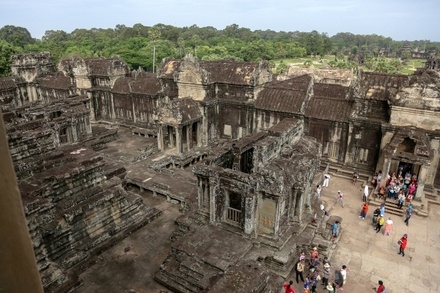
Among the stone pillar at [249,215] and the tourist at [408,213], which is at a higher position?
the stone pillar at [249,215]

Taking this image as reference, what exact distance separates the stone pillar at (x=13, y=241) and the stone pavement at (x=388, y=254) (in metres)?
15.4

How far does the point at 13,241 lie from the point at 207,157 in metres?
16.4

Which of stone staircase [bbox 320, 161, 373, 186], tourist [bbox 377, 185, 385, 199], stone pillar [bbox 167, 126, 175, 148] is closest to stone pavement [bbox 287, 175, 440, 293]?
tourist [bbox 377, 185, 385, 199]

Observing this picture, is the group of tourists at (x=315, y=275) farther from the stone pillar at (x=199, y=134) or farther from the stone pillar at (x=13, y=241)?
the stone pillar at (x=199, y=134)

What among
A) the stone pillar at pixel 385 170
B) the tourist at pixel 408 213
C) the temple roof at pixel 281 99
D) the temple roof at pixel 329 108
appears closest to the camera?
the tourist at pixel 408 213

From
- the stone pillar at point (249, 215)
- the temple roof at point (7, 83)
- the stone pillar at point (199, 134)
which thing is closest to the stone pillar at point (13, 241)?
the stone pillar at point (249, 215)

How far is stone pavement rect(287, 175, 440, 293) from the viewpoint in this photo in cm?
1584

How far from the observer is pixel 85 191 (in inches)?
683

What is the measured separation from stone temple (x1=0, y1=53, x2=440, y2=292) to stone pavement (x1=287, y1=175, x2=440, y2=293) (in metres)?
1.42

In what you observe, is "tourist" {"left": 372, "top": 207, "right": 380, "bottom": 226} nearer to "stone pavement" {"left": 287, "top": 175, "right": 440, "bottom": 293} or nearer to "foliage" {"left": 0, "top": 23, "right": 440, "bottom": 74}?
"stone pavement" {"left": 287, "top": 175, "right": 440, "bottom": 293}

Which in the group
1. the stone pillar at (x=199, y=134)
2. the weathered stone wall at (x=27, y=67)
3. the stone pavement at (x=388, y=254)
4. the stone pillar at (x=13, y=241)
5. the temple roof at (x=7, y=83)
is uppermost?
the stone pillar at (x=13, y=241)

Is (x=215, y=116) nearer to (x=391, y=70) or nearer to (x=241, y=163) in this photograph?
(x=241, y=163)

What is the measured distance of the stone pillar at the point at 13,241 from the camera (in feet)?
5.67

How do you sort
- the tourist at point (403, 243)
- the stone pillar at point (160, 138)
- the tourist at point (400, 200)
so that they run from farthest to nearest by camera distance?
the stone pillar at point (160, 138) → the tourist at point (400, 200) → the tourist at point (403, 243)
